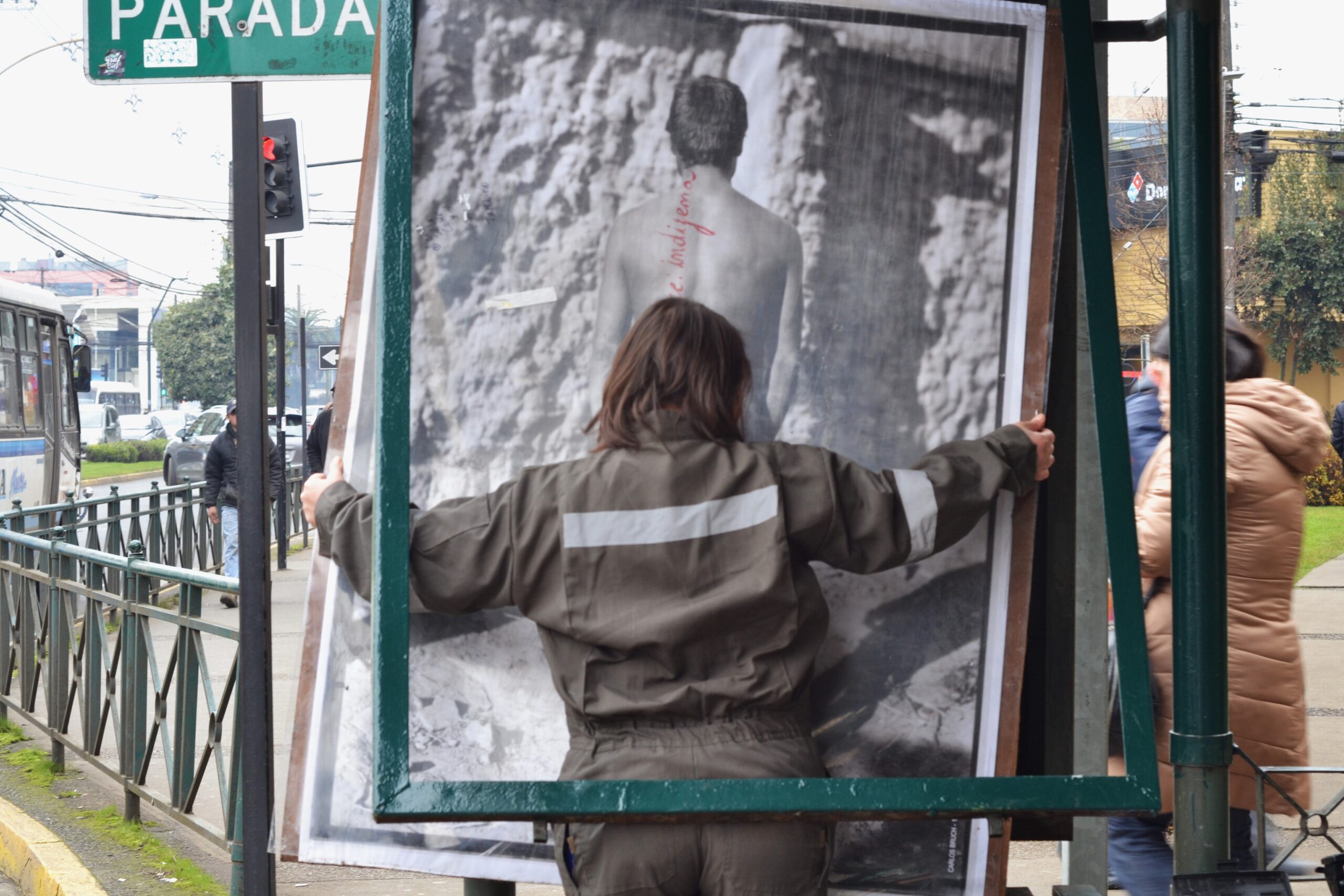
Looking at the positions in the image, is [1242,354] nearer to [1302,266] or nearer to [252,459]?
[252,459]

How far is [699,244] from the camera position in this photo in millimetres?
2295

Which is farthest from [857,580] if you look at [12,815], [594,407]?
[12,815]

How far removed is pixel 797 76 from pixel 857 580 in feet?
2.87

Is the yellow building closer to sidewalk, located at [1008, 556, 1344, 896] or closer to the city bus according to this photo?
sidewalk, located at [1008, 556, 1344, 896]

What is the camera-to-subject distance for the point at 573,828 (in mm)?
2203

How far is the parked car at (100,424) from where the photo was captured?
50.5 meters

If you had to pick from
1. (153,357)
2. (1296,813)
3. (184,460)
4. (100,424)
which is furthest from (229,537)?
(153,357)

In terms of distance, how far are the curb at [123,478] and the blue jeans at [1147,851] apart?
107 ft

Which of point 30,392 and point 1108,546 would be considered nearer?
point 1108,546

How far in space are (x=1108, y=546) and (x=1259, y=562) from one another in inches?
71.6

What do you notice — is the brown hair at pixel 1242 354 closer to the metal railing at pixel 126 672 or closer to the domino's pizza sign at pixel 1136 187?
the metal railing at pixel 126 672

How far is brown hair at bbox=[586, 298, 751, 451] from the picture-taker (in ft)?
7.17

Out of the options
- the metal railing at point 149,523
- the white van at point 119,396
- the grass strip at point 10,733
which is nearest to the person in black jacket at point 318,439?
the metal railing at point 149,523

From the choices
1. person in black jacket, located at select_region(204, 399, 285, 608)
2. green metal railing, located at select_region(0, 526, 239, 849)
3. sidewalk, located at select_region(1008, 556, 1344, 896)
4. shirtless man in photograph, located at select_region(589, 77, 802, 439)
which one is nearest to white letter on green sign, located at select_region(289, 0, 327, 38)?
shirtless man in photograph, located at select_region(589, 77, 802, 439)
